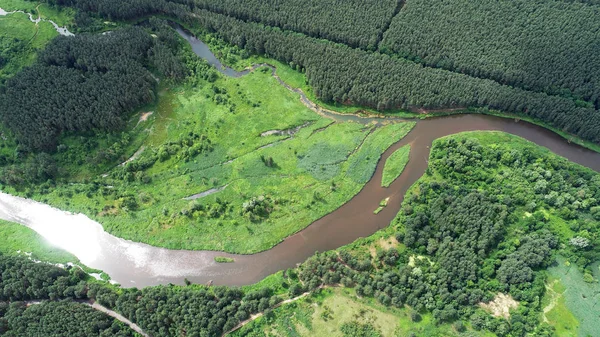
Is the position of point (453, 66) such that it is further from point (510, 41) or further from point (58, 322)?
point (58, 322)

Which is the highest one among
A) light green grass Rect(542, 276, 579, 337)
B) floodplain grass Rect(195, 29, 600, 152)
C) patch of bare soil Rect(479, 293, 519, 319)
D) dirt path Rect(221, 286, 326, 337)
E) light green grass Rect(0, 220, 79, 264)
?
floodplain grass Rect(195, 29, 600, 152)

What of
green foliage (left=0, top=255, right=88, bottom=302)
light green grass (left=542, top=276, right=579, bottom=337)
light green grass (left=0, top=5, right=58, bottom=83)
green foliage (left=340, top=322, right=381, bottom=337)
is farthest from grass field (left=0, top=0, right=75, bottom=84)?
light green grass (left=542, top=276, right=579, bottom=337)

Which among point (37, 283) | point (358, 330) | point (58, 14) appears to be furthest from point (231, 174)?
point (58, 14)

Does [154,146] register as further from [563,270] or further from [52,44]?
[563,270]

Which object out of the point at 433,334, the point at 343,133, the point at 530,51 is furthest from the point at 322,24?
the point at 433,334

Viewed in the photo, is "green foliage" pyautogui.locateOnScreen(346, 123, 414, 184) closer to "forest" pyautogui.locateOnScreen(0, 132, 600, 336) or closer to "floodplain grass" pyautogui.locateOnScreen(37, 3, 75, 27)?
"forest" pyautogui.locateOnScreen(0, 132, 600, 336)

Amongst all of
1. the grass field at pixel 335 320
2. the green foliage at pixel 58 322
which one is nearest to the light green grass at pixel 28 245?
the green foliage at pixel 58 322

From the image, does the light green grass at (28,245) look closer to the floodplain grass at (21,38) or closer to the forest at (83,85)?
the forest at (83,85)
